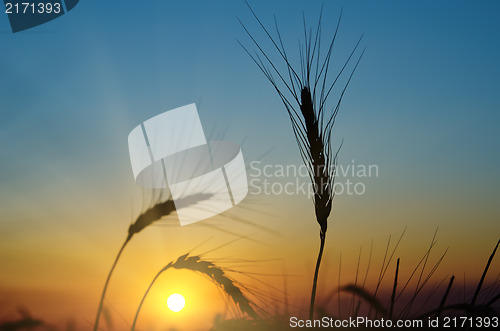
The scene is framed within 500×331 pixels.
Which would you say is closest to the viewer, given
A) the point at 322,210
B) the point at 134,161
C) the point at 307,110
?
the point at 322,210

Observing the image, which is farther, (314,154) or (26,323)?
(26,323)

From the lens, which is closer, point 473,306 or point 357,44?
point 473,306

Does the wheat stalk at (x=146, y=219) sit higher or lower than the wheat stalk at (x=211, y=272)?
higher

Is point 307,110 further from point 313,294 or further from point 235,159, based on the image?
point 313,294

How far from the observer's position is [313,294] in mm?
1429

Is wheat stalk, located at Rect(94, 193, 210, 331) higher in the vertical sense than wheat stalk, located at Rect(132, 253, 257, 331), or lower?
higher

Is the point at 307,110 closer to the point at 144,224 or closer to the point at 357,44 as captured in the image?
the point at 357,44

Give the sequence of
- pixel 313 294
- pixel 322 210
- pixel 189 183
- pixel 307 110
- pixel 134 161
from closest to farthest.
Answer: pixel 313 294, pixel 322 210, pixel 307 110, pixel 189 183, pixel 134 161

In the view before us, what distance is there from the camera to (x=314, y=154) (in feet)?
5.49

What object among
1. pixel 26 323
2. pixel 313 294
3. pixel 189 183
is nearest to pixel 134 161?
pixel 189 183

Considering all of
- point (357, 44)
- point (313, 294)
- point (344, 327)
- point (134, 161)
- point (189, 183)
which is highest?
point (357, 44)

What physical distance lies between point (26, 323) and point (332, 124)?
A: 4.71 feet

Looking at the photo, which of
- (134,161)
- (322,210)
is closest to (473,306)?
(322,210)

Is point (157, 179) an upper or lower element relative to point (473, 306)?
upper
